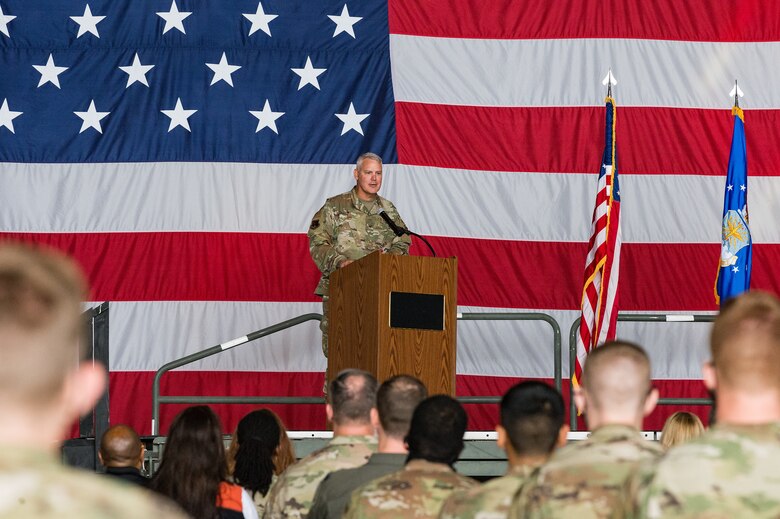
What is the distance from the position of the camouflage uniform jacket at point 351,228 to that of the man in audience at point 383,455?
3561 mm

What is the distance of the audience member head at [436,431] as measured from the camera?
111 inches

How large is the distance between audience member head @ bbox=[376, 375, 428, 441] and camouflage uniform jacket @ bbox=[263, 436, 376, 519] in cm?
21

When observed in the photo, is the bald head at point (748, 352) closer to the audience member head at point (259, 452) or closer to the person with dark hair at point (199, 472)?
the person with dark hair at point (199, 472)

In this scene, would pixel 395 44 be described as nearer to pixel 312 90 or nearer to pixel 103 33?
pixel 312 90

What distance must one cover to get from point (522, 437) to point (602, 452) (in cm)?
39

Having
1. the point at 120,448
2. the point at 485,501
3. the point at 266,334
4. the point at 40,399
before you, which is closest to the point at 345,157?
the point at 266,334

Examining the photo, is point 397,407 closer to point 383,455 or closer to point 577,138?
point 383,455

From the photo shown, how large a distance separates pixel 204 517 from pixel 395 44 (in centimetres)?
531

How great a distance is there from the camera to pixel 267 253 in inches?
317

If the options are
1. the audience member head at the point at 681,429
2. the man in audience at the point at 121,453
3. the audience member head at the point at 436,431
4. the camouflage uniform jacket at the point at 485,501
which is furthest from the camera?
the audience member head at the point at 681,429

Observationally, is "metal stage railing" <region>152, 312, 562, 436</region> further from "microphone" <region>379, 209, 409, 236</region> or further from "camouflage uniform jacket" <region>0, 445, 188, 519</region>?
"camouflage uniform jacket" <region>0, 445, 188, 519</region>

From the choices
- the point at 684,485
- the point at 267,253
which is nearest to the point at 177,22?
the point at 267,253

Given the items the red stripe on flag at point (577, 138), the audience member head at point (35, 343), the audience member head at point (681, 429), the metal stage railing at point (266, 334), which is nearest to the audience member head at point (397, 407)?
the audience member head at point (681, 429)

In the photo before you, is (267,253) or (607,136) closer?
(607,136)
